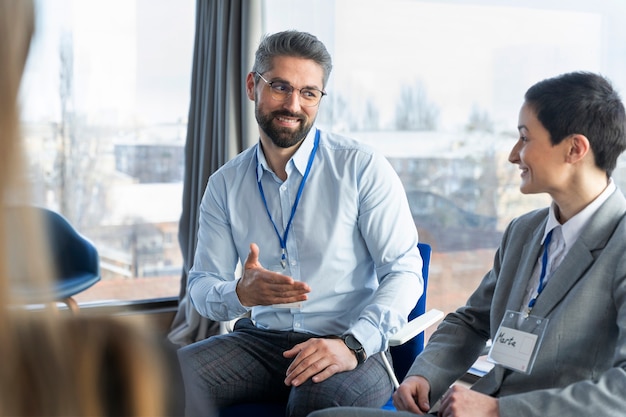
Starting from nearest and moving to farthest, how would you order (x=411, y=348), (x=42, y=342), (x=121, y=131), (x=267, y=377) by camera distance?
(x=42, y=342) → (x=267, y=377) → (x=411, y=348) → (x=121, y=131)

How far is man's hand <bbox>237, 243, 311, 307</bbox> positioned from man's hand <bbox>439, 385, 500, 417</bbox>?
0.53m

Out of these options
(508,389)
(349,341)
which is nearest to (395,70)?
(349,341)

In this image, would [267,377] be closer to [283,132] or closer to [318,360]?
[318,360]

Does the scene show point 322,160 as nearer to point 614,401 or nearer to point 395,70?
point 614,401

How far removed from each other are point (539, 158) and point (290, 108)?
0.99 metres

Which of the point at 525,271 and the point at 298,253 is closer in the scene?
the point at 525,271

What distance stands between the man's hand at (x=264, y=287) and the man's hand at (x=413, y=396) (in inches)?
15.1

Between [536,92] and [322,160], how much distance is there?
90 centimetres

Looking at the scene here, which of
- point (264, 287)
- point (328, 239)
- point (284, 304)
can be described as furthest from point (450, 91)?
point (264, 287)

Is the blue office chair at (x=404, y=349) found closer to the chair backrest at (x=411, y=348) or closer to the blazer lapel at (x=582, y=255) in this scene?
the chair backrest at (x=411, y=348)

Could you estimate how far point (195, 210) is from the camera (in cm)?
508

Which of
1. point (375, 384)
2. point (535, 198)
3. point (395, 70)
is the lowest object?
point (375, 384)

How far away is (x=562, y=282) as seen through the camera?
6.07 ft

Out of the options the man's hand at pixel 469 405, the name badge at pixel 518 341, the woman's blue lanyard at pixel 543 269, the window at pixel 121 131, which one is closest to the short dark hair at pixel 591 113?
the woman's blue lanyard at pixel 543 269
